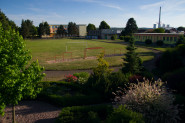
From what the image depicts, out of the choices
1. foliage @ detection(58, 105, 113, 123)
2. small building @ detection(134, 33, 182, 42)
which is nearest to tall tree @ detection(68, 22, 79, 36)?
small building @ detection(134, 33, 182, 42)

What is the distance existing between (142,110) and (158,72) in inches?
394

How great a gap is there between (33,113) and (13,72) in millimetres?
3143

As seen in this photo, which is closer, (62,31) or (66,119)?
(66,119)

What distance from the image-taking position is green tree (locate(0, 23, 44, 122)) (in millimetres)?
5516

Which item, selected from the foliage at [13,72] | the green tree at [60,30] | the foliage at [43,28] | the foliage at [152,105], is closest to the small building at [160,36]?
the foliage at [152,105]

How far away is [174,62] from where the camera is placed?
13.1 meters

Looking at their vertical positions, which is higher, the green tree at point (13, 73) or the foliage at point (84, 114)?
the green tree at point (13, 73)

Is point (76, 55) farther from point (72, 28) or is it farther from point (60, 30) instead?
point (72, 28)

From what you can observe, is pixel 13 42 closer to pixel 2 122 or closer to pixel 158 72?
pixel 2 122

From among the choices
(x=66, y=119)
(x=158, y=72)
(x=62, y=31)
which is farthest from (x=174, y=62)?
(x=62, y=31)

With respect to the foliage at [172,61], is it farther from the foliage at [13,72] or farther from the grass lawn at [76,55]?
the foliage at [13,72]

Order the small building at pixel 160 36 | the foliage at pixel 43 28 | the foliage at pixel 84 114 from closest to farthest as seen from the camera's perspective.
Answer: the foliage at pixel 84 114
the small building at pixel 160 36
the foliage at pixel 43 28

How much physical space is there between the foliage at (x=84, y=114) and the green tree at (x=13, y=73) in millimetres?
1746

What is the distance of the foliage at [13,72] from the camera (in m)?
5.51
